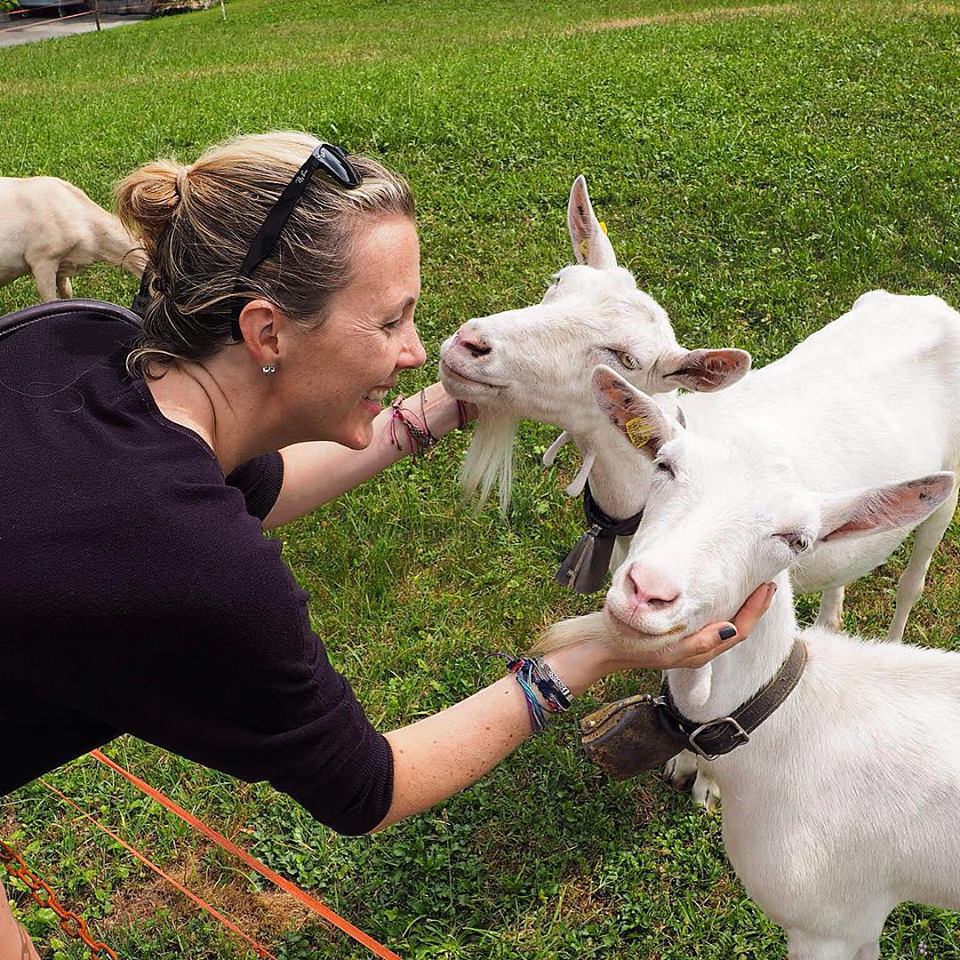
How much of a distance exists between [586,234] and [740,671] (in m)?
1.77

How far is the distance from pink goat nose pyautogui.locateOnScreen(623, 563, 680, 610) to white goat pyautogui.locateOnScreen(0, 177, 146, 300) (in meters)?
6.01

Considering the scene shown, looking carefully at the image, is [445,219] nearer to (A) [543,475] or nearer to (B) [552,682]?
(A) [543,475]

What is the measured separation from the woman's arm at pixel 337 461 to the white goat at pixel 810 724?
78 cm

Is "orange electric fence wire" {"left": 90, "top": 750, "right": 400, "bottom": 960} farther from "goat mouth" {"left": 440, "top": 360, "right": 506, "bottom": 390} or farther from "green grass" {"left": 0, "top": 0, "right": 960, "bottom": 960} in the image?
"goat mouth" {"left": 440, "top": 360, "right": 506, "bottom": 390}

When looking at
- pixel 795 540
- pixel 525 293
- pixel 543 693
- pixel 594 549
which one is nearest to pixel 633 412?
pixel 795 540

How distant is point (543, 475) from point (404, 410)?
1.94 meters

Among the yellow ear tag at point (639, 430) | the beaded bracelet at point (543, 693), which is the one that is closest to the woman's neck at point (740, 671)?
the beaded bracelet at point (543, 693)

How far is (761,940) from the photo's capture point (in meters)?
3.03

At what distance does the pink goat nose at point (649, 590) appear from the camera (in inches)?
74.4

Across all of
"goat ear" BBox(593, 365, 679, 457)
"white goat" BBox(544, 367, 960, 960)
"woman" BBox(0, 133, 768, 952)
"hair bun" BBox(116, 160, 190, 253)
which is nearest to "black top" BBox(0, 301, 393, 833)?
"woman" BBox(0, 133, 768, 952)

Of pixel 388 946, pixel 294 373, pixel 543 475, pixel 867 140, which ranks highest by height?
pixel 294 373

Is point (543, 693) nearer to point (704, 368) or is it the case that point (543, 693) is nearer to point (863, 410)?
point (704, 368)

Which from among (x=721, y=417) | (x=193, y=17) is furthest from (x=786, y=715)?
(x=193, y=17)

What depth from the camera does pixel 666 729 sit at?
2443mm
